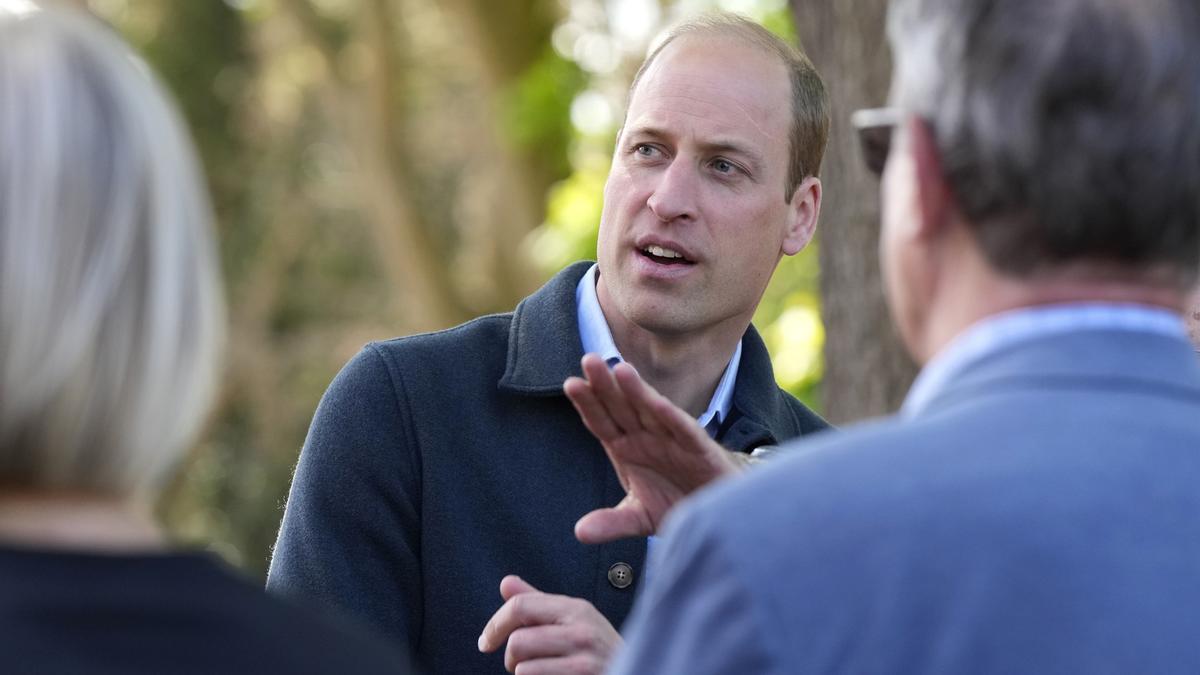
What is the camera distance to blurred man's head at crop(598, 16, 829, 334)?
3588mm

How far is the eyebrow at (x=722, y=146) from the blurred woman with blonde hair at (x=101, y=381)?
210 centimetres

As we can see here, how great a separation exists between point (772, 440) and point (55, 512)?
218cm

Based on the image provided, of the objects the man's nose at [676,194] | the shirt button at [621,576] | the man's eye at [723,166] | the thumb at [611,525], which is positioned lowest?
the shirt button at [621,576]

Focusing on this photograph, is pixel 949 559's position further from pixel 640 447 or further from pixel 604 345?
pixel 604 345

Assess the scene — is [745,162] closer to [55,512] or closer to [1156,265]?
[1156,265]

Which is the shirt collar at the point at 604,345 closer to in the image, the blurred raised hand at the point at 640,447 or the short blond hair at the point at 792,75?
the short blond hair at the point at 792,75

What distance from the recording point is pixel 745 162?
148 inches

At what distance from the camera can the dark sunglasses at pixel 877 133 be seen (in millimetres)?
1832

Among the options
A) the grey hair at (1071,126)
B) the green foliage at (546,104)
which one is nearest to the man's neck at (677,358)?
the grey hair at (1071,126)

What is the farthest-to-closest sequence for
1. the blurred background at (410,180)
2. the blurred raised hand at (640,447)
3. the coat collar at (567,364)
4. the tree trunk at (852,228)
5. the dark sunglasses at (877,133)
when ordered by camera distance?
the blurred background at (410,180)
the tree trunk at (852,228)
the coat collar at (567,364)
the blurred raised hand at (640,447)
the dark sunglasses at (877,133)

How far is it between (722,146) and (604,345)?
1.69 ft

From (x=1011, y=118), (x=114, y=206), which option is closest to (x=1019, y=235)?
(x=1011, y=118)

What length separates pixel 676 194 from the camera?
363 cm

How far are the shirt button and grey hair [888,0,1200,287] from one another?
1.66 meters
